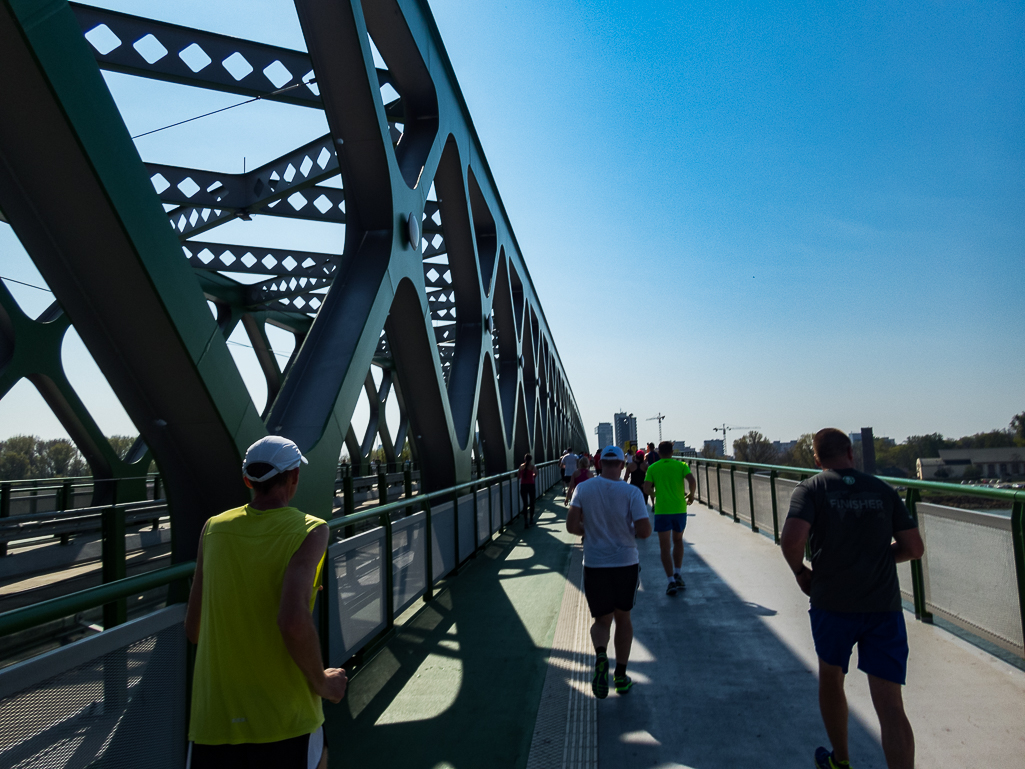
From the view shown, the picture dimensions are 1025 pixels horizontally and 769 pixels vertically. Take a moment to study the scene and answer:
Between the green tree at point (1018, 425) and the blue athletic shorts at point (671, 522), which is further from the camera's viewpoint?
the green tree at point (1018, 425)

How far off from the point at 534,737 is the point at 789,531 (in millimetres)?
1969

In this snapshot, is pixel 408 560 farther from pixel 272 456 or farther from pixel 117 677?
pixel 272 456

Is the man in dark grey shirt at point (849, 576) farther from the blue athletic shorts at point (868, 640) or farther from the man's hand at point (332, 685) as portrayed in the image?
the man's hand at point (332, 685)

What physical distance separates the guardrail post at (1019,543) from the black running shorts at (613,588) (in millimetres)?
2606

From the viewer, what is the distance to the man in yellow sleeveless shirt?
1984mm

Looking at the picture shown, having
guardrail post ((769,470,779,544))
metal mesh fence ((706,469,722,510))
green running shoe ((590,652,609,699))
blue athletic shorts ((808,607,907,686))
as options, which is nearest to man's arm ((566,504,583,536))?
green running shoe ((590,652,609,699))

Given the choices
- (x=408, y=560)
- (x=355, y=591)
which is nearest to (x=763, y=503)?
(x=408, y=560)

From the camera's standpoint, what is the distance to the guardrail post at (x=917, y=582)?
566 cm

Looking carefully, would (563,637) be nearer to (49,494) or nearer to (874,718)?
(874,718)

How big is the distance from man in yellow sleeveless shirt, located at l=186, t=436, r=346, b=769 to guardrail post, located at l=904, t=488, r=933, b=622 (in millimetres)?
5537

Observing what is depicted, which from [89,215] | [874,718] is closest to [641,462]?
[874,718]

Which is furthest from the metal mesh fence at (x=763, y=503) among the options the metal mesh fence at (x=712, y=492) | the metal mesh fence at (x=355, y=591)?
the metal mesh fence at (x=355, y=591)

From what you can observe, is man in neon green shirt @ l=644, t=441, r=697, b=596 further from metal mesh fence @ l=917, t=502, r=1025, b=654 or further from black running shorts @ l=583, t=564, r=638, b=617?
black running shorts @ l=583, t=564, r=638, b=617

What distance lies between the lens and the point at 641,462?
1612cm
